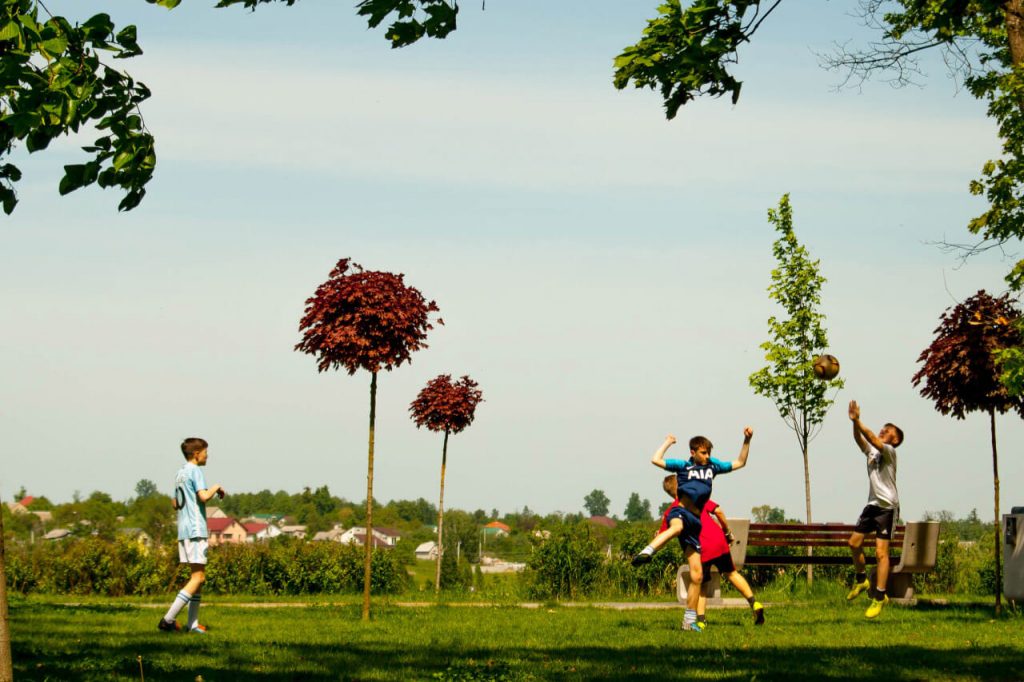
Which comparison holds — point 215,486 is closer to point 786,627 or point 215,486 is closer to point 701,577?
point 701,577

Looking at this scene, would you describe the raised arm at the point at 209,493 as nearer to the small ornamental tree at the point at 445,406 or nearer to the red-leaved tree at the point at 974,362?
the red-leaved tree at the point at 974,362

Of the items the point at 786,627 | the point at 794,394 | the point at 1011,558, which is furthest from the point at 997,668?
the point at 794,394

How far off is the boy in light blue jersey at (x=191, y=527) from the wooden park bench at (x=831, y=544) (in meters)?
7.27

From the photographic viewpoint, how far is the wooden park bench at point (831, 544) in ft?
55.6

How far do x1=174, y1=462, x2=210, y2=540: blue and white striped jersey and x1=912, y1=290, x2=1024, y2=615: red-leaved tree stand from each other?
955 centimetres

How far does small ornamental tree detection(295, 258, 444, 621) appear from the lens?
14.3 metres

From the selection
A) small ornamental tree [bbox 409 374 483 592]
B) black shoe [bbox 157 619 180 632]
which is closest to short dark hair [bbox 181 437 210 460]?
black shoe [bbox 157 619 180 632]

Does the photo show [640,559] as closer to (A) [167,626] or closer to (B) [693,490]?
(B) [693,490]

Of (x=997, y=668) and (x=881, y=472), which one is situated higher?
(x=881, y=472)

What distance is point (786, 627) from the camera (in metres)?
13.0

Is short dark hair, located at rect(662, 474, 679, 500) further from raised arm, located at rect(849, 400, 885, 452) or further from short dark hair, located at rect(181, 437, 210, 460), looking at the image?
short dark hair, located at rect(181, 437, 210, 460)

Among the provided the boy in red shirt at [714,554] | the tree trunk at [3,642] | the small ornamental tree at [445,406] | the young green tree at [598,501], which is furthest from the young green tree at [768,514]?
the young green tree at [598,501]

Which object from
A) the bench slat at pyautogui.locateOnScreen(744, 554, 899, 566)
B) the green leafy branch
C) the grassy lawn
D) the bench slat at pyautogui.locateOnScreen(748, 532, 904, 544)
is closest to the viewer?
the green leafy branch

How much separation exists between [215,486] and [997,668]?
778 cm
